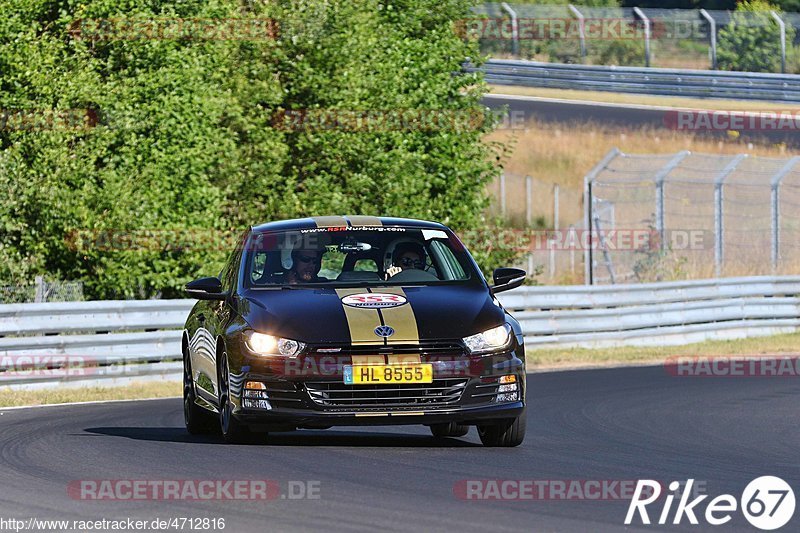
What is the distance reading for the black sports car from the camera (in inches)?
392

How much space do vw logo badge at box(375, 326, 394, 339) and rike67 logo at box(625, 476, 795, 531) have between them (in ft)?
6.52

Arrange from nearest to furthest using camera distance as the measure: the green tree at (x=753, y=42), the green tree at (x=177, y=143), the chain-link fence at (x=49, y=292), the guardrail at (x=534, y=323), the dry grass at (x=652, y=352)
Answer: the guardrail at (x=534, y=323)
the chain-link fence at (x=49, y=292)
the dry grass at (x=652, y=352)
the green tree at (x=177, y=143)
the green tree at (x=753, y=42)

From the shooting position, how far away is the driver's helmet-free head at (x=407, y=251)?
1128 cm

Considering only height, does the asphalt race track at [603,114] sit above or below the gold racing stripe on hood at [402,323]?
below

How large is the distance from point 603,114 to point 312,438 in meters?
38.4

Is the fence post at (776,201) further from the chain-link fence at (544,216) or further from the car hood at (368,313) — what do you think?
the car hood at (368,313)

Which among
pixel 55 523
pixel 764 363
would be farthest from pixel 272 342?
pixel 764 363

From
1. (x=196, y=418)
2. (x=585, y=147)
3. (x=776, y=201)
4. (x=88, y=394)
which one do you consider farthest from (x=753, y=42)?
(x=196, y=418)

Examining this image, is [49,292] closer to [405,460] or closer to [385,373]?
[385,373]

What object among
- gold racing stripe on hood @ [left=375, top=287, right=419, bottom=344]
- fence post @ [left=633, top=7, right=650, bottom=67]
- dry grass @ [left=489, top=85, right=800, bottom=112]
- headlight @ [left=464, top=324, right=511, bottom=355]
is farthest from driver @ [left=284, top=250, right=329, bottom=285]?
dry grass @ [left=489, top=85, right=800, bottom=112]

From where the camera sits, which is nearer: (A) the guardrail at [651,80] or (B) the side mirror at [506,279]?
(B) the side mirror at [506,279]

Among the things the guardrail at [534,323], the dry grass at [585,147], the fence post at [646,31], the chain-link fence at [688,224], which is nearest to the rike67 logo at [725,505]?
the guardrail at [534,323]

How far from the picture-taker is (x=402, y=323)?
32.9 ft

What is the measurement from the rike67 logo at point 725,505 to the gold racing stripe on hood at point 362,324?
205 centimetres
